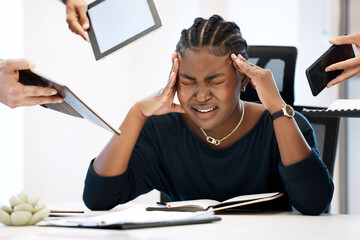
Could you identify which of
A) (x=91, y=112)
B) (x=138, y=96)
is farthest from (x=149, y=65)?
(x=91, y=112)

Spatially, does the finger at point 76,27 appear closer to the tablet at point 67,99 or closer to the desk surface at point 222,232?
the tablet at point 67,99

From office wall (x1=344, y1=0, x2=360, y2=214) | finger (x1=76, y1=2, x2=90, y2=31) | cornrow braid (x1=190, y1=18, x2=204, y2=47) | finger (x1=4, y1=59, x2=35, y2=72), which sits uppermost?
finger (x1=76, y1=2, x2=90, y2=31)

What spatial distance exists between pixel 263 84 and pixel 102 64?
197 cm

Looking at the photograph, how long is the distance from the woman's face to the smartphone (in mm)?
261

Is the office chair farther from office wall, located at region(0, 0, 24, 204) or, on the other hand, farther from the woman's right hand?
office wall, located at region(0, 0, 24, 204)

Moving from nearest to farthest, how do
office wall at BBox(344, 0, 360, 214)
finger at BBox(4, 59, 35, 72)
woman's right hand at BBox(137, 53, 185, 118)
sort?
finger at BBox(4, 59, 35, 72), woman's right hand at BBox(137, 53, 185, 118), office wall at BBox(344, 0, 360, 214)

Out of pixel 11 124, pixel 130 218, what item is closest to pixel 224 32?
pixel 130 218

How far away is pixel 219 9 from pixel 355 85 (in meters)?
1.16

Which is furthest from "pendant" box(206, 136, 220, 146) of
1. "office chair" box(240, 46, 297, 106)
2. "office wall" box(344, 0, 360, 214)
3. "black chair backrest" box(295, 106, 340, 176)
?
"office wall" box(344, 0, 360, 214)

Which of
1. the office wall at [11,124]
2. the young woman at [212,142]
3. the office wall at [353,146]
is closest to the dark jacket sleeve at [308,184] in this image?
the young woman at [212,142]

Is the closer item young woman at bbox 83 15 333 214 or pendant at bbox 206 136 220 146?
young woman at bbox 83 15 333 214

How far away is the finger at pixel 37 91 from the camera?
1157 mm

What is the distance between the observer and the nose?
1.50 metres

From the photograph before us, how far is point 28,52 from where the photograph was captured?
8.39 feet
